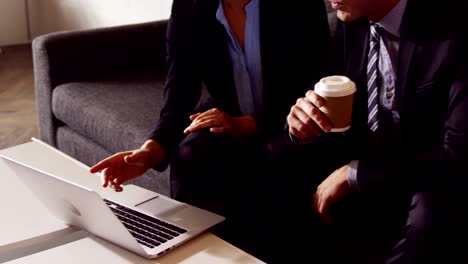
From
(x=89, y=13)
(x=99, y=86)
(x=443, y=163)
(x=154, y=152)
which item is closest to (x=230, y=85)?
(x=154, y=152)

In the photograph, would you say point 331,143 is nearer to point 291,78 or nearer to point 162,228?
point 291,78

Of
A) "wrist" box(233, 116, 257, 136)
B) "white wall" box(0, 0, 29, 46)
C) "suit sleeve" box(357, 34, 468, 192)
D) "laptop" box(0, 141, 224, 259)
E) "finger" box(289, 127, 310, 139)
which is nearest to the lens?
"laptop" box(0, 141, 224, 259)

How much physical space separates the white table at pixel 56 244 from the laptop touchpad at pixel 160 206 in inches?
2.2

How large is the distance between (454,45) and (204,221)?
0.58 metres

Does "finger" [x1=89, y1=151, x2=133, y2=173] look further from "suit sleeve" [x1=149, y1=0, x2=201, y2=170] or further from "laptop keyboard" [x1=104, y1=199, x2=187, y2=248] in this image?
"suit sleeve" [x1=149, y1=0, x2=201, y2=170]

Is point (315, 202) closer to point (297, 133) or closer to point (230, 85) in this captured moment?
point (297, 133)

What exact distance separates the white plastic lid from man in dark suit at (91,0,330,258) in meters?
0.41

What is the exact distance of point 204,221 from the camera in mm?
1191

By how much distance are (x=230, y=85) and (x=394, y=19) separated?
1.65ft

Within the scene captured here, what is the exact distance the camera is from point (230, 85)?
1684 millimetres

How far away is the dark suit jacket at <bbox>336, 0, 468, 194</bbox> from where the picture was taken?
1179 millimetres

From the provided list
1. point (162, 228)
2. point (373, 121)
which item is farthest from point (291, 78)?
point (162, 228)

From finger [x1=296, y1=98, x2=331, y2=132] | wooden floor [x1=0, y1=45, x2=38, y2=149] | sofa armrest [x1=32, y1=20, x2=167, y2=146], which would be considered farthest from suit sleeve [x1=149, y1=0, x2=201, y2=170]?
wooden floor [x1=0, y1=45, x2=38, y2=149]

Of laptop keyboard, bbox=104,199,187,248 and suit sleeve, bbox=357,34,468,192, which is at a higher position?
suit sleeve, bbox=357,34,468,192
